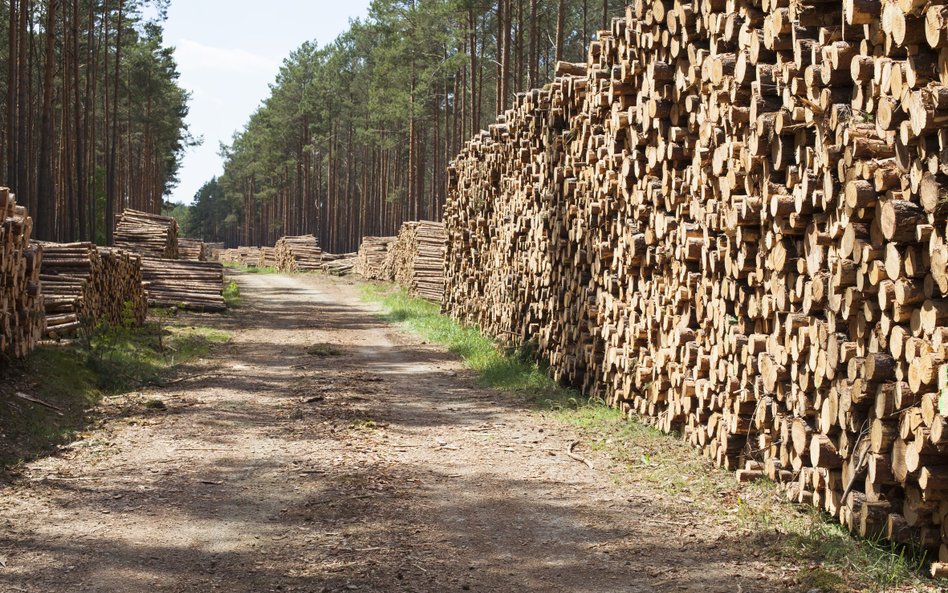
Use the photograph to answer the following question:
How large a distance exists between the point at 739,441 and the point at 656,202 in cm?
268

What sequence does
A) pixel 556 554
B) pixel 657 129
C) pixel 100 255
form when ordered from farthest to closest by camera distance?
pixel 100 255 < pixel 657 129 < pixel 556 554

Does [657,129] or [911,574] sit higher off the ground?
[657,129]

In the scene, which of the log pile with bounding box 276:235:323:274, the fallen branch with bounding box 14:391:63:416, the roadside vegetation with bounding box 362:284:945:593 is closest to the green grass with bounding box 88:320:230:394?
the fallen branch with bounding box 14:391:63:416

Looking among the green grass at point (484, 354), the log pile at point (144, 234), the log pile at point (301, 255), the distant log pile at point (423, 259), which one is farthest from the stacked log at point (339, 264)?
the green grass at point (484, 354)

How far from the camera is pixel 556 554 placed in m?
5.40

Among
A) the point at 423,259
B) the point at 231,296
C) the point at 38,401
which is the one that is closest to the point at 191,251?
the point at 231,296

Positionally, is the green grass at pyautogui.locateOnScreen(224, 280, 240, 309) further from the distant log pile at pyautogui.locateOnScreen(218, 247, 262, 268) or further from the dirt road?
the distant log pile at pyautogui.locateOnScreen(218, 247, 262, 268)

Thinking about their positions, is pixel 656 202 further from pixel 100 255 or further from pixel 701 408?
pixel 100 255

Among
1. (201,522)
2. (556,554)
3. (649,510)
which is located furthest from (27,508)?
(649,510)

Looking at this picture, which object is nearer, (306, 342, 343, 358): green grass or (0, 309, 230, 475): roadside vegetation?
(0, 309, 230, 475): roadside vegetation

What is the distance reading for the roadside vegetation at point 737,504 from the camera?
15.4ft

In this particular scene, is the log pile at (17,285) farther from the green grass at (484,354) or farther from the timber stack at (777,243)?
the timber stack at (777,243)

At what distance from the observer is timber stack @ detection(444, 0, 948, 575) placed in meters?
4.73

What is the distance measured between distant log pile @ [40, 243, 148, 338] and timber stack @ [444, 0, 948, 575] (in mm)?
7236
